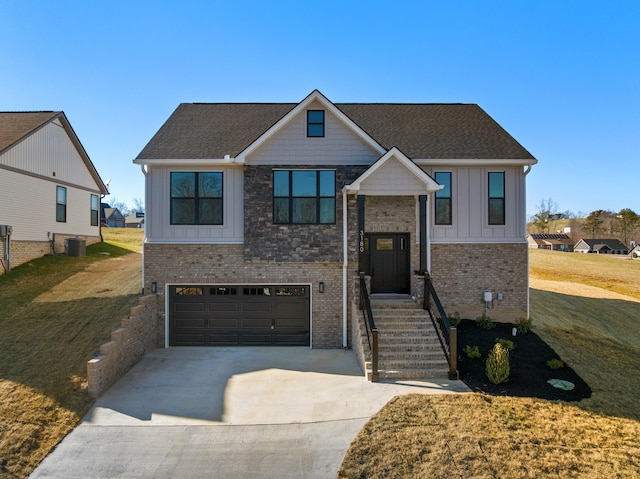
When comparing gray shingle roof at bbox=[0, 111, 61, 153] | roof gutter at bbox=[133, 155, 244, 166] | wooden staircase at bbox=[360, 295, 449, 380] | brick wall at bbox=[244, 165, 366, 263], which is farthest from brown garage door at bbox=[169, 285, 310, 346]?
gray shingle roof at bbox=[0, 111, 61, 153]

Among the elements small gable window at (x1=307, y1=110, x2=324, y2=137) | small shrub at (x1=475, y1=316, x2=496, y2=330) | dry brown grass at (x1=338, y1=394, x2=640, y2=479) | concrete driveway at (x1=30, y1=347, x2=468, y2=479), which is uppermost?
small gable window at (x1=307, y1=110, x2=324, y2=137)

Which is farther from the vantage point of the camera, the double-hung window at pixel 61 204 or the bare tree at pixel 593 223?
the bare tree at pixel 593 223

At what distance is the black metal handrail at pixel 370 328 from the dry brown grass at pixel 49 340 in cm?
647

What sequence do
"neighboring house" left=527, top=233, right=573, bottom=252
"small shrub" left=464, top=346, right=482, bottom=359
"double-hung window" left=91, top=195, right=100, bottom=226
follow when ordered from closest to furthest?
"small shrub" left=464, top=346, right=482, bottom=359, "double-hung window" left=91, top=195, right=100, bottom=226, "neighboring house" left=527, top=233, right=573, bottom=252

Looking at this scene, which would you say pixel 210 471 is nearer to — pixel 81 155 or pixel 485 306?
pixel 485 306

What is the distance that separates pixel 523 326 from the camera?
39.2 ft

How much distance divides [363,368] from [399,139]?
8226 millimetres

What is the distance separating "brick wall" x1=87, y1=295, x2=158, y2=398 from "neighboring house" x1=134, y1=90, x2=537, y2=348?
25.1 inches

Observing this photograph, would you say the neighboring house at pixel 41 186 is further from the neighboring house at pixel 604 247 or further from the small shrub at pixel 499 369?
the neighboring house at pixel 604 247

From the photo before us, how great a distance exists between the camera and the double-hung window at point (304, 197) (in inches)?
469

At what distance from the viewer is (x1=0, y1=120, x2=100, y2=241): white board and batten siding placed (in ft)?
53.0

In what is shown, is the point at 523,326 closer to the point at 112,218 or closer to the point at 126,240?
the point at 126,240

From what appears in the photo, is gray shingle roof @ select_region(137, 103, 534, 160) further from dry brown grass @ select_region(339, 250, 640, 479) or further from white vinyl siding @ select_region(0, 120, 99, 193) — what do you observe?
white vinyl siding @ select_region(0, 120, 99, 193)

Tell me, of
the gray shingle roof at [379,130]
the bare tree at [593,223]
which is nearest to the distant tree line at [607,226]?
the bare tree at [593,223]
